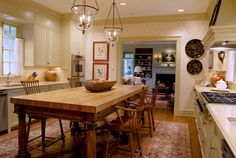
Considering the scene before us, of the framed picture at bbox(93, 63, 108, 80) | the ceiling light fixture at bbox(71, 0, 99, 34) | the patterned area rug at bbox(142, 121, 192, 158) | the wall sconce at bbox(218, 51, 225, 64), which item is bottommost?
the patterned area rug at bbox(142, 121, 192, 158)

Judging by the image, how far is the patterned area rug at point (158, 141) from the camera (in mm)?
3037

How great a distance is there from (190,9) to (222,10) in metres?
2.90

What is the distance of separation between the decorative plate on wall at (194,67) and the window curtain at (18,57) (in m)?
4.47

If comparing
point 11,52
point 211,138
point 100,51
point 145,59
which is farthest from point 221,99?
point 145,59

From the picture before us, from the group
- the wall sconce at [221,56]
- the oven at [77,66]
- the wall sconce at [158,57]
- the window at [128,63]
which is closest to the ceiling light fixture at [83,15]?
the oven at [77,66]

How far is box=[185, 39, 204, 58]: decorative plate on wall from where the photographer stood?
5.55 m

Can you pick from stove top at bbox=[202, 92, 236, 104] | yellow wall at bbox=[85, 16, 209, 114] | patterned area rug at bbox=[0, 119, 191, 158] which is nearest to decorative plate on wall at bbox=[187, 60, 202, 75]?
yellow wall at bbox=[85, 16, 209, 114]

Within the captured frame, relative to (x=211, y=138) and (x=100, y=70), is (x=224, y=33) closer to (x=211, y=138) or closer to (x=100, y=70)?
(x=211, y=138)

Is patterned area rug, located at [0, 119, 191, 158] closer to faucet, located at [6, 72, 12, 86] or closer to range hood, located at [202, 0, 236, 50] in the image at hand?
faucet, located at [6, 72, 12, 86]

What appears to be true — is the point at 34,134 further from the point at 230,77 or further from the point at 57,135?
the point at 230,77

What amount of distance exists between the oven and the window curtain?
57.5 inches

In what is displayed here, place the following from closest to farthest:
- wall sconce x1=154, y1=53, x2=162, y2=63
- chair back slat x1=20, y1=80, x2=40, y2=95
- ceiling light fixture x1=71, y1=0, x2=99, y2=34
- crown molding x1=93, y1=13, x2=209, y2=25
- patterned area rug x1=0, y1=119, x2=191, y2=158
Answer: patterned area rug x1=0, y1=119, x2=191, y2=158, ceiling light fixture x1=71, y1=0, x2=99, y2=34, chair back slat x1=20, y1=80, x2=40, y2=95, crown molding x1=93, y1=13, x2=209, y2=25, wall sconce x1=154, y1=53, x2=162, y2=63

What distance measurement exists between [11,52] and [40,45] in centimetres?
72

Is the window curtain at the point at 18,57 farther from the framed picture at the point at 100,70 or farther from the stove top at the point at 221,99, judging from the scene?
the stove top at the point at 221,99
